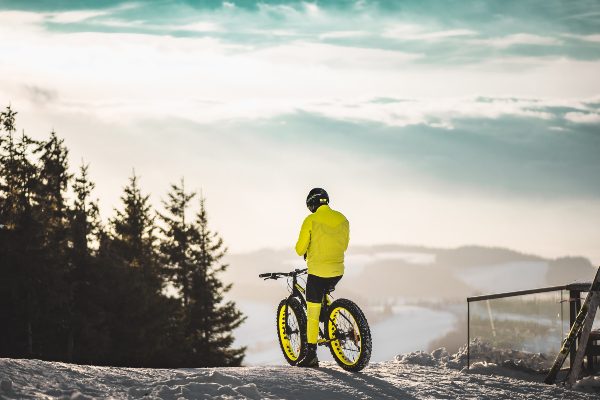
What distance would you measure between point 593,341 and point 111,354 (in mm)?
32125

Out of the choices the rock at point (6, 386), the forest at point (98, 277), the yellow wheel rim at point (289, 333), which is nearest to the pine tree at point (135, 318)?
the forest at point (98, 277)

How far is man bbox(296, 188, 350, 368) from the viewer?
10594 millimetres

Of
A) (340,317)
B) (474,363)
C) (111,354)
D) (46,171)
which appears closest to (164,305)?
(111,354)

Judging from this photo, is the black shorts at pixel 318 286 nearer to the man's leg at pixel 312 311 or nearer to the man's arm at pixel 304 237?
the man's leg at pixel 312 311

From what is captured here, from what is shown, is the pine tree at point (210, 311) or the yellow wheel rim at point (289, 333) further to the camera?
the pine tree at point (210, 311)

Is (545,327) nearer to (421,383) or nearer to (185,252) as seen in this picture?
(421,383)

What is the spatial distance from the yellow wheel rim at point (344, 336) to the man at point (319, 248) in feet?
0.83

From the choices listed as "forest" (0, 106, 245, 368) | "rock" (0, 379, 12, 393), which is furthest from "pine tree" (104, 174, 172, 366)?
"rock" (0, 379, 12, 393)

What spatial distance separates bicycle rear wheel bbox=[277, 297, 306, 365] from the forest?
1002 inches

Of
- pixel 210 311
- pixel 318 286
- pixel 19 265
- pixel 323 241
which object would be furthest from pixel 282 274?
pixel 210 311

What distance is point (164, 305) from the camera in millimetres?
44688

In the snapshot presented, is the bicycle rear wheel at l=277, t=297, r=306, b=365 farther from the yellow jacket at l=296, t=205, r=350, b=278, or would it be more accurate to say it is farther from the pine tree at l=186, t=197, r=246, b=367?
the pine tree at l=186, t=197, r=246, b=367

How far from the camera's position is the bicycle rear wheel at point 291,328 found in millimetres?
11258

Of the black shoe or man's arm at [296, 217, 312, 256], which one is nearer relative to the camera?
man's arm at [296, 217, 312, 256]
